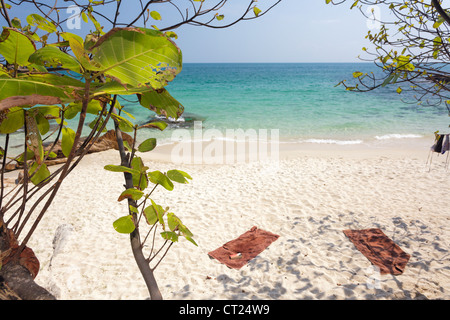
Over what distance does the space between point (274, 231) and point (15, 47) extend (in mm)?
4332

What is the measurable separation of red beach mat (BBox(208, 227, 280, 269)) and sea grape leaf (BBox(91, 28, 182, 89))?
3459 mm

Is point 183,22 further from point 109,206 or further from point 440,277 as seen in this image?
point 109,206

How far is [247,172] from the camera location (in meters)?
7.39

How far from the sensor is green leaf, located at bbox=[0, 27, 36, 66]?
48 cm

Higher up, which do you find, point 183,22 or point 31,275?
point 183,22

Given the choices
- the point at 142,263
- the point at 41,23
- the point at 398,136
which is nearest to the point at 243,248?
the point at 142,263

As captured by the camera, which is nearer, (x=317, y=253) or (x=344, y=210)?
(x=317, y=253)

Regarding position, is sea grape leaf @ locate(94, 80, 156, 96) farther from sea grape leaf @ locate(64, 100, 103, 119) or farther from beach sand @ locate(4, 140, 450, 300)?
beach sand @ locate(4, 140, 450, 300)

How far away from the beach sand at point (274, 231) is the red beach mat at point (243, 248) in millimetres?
103

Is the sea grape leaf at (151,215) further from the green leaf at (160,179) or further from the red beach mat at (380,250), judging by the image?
the red beach mat at (380,250)

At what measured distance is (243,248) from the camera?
12.9 feet

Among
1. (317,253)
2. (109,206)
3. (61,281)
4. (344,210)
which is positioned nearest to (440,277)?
(317,253)

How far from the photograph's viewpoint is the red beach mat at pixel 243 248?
3653 millimetres
